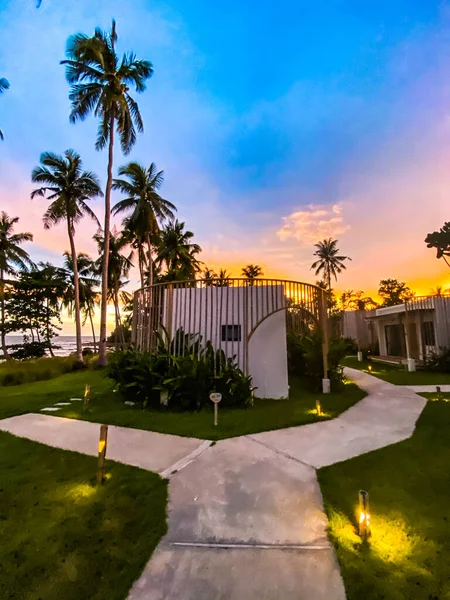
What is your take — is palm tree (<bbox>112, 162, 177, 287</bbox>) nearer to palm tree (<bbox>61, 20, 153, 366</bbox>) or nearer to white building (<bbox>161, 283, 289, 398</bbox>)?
palm tree (<bbox>61, 20, 153, 366</bbox>)

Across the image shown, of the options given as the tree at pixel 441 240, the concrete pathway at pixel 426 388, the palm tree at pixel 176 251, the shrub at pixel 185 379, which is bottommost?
the concrete pathway at pixel 426 388

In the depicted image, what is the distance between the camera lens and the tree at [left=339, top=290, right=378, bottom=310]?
48425 mm

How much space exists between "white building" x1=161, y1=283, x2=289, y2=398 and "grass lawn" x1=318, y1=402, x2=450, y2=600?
426cm

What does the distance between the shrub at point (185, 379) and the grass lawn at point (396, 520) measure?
3.87 meters

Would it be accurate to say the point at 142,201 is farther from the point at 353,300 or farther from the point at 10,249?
the point at 353,300

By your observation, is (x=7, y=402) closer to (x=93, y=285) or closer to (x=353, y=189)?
(x=353, y=189)

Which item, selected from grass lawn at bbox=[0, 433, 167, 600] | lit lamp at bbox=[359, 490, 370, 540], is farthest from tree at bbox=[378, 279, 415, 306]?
grass lawn at bbox=[0, 433, 167, 600]

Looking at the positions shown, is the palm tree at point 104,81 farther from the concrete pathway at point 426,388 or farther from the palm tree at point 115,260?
the concrete pathway at point 426,388

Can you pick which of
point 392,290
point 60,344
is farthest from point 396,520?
point 60,344

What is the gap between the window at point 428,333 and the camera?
53.6 ft

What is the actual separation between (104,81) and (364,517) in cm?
2040

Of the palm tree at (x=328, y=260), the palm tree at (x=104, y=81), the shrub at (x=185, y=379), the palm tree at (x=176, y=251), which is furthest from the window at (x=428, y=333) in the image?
the palm tree at (x=328, y=260)

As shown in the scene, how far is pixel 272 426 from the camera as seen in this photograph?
613 centimetres

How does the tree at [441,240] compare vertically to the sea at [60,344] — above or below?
above
